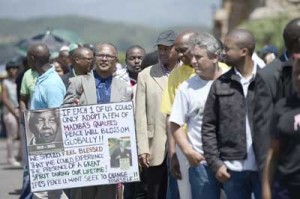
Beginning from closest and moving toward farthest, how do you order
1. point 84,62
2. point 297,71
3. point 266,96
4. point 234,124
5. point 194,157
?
point 297,71 → point 266,96 → point 234,124 → point 194,157 → point 84,62

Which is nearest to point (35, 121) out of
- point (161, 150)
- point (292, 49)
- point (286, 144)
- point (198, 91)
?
point (161, 150)

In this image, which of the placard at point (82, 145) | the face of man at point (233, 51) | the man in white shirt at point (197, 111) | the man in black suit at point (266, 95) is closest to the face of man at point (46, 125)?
the placard at point (82, 145)

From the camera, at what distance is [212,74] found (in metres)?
9.25

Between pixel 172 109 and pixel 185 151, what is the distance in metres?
0.40

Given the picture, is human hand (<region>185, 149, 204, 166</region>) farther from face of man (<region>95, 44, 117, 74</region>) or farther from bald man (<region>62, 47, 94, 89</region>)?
bald man (<region>62, 47, 94, 89</region>)

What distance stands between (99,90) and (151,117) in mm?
542

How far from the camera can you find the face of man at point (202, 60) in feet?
30.1

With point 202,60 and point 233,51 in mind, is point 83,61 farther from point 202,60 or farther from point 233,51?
point 233,51

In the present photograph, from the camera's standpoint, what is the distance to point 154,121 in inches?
431

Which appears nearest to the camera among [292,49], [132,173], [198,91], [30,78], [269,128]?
[269,128]

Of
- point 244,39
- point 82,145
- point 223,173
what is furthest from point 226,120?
point 82,145

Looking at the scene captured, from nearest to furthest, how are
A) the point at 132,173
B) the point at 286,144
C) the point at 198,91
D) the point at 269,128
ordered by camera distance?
the point at 286,144, the point at 269,128, the point at 198,91, the point at 132,173

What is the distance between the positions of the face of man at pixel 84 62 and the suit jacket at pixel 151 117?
163cm

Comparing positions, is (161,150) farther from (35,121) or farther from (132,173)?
(35,121)
